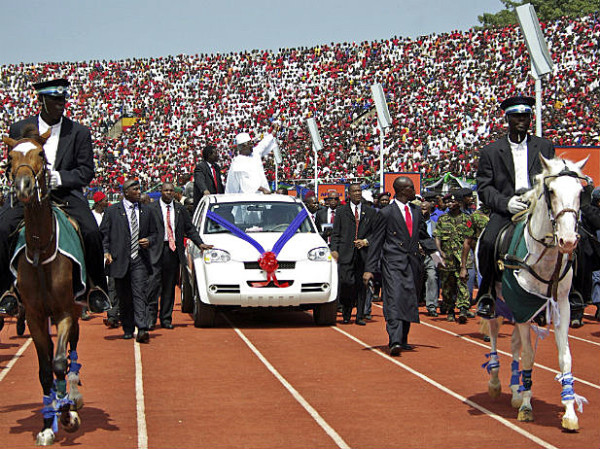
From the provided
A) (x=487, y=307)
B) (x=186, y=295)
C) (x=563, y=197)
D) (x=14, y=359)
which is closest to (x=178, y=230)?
(x=186, y=295)

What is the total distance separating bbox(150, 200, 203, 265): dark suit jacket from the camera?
49.4 ft

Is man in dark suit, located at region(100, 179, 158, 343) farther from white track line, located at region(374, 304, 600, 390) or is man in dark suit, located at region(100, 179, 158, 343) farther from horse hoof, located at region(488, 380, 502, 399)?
horse hoof, located at region(488, 380, 502, 399)

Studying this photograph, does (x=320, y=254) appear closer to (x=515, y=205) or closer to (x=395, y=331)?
(x=395, y=331)

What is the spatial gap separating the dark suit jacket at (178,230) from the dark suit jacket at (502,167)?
6.57m

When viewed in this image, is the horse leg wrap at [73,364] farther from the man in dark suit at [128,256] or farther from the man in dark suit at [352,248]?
the man in dark suit at [352,248]

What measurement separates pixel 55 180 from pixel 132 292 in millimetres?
6644

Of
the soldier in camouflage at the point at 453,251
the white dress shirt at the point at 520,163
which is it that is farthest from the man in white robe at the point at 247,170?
the white dress shirt at the point at 520,163

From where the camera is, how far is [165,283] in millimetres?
15500

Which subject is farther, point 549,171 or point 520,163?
point 520,163

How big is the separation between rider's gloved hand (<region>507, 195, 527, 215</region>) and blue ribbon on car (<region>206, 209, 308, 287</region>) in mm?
6733

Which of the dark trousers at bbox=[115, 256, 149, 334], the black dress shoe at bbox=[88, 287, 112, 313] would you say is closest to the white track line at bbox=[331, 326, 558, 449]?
the dark trousers at bbox=[115, 256, 149, 334]

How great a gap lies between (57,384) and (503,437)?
11.3 ft

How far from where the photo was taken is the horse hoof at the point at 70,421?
299 inches

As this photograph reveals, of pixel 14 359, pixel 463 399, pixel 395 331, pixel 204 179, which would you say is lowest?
pixel 463 399
